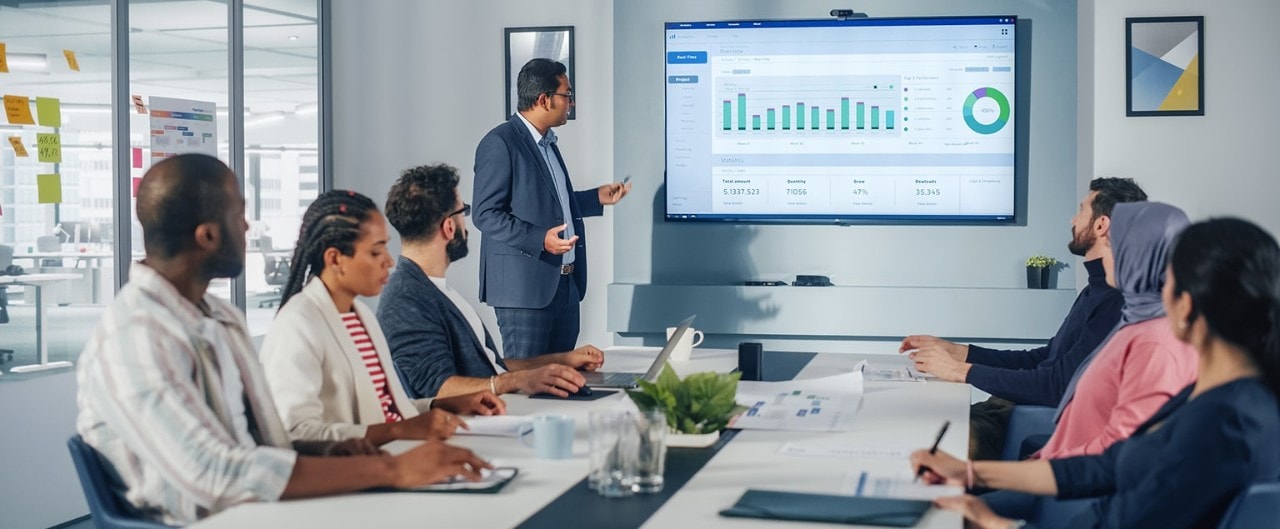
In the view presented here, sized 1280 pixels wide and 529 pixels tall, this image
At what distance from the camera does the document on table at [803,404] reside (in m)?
2.62

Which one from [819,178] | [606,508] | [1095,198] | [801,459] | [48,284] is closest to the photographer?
[606,508]

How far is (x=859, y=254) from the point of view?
5.57 metres

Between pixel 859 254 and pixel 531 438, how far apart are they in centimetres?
345

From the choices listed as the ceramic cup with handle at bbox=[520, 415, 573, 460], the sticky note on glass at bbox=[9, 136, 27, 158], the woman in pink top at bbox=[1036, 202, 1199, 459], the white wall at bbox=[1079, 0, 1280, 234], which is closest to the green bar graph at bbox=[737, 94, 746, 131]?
the white wall at bbox=[1079, 0, 1280, 234]

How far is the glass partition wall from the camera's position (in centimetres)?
420

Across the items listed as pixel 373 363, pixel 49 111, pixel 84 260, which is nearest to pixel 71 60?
pixel 49 111

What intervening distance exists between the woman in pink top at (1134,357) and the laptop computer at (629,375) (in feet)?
3.10

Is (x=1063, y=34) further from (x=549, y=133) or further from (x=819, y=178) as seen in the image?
(x=549, y=133)

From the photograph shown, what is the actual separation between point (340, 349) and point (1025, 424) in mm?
1912

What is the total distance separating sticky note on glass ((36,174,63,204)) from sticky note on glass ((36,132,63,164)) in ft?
0.18

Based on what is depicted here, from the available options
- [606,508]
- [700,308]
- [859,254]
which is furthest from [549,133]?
[606,508]

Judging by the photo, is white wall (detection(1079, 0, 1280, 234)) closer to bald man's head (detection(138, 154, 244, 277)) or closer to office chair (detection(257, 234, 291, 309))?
office chair (detection(257, 234, 291, 309))

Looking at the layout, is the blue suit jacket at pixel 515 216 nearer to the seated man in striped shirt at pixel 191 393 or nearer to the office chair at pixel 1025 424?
the office chair at pixel 1025 424

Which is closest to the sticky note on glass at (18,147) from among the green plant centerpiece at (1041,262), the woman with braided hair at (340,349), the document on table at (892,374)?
the woman with braided hair at (340,349)
